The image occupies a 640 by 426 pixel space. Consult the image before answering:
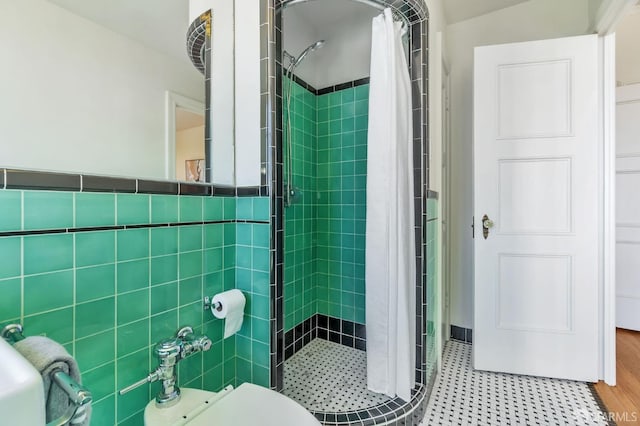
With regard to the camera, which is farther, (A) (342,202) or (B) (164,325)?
(A) (342,202)

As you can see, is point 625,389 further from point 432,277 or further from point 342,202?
point 342,202

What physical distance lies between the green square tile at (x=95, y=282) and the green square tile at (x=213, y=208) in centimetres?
36

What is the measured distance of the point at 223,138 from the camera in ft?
4.07

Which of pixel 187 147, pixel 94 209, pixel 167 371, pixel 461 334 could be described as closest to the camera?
pixel 94 209

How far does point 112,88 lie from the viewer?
36.8 inches

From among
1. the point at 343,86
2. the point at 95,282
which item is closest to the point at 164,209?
the point at 95,282

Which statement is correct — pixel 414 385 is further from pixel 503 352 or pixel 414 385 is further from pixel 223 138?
pixel 223 138

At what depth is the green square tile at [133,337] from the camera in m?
0.87

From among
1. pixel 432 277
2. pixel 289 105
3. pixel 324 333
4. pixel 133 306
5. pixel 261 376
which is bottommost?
pixel 324 333

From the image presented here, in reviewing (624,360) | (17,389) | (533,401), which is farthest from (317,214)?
(624,360)

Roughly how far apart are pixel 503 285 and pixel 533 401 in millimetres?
610

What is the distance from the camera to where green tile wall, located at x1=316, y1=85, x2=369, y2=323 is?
2.02 metres

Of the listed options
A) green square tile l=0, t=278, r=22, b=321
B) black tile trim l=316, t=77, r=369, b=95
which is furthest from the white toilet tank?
black tile trim l=316, t=77, r=369, b=95

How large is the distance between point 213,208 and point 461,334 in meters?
2.08
